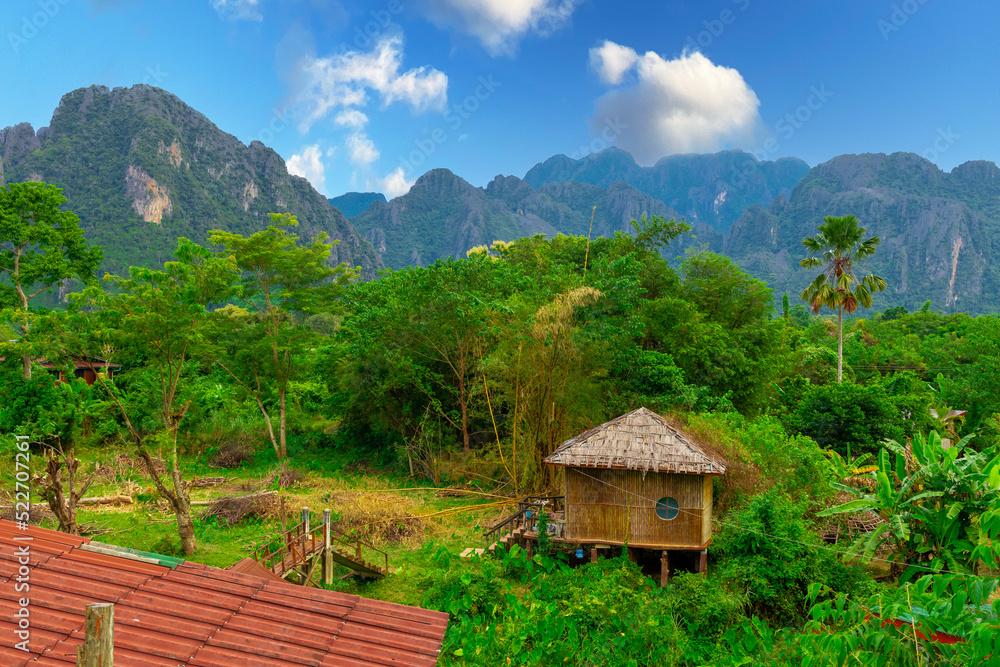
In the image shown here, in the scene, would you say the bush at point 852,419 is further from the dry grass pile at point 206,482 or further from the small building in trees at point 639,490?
the dry grass pile at point 206,482

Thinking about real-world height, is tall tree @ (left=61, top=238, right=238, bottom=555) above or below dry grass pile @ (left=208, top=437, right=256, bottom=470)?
above

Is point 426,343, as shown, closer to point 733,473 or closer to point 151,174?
point 733,473

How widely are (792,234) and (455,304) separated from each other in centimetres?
10607

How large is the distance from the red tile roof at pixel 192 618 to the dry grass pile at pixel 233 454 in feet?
70.4

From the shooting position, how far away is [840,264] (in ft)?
75.9

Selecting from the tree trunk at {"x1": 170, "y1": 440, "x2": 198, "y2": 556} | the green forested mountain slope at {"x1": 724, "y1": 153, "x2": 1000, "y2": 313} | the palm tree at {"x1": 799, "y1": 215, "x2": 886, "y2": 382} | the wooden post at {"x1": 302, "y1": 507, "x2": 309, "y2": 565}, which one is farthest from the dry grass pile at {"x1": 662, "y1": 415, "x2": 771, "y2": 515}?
the green forested mountain slope at {"x1": 724, "y1": 153, "x2": 1000, "y2": 313}

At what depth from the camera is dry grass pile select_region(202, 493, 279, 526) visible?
1620cm

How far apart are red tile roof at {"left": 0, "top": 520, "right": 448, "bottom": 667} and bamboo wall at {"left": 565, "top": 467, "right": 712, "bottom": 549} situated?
9.55 metres

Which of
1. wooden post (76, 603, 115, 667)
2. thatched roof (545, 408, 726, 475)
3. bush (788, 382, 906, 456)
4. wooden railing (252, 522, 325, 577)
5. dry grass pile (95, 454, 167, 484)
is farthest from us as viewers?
dry grass pile (95, 454, 167, 484)

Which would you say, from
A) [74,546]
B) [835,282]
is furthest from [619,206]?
[74,546]

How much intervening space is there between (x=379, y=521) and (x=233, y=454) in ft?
36.8

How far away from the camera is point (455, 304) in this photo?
20.6 metres

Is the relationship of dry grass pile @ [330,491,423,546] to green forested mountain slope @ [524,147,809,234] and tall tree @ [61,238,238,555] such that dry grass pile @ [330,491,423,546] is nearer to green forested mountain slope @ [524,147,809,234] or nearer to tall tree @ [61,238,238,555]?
tall tree @ [61,238,238,555]

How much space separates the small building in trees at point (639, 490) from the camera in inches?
485
